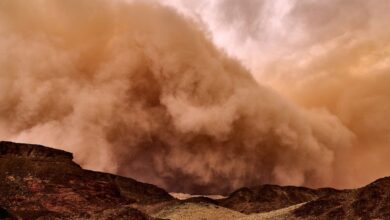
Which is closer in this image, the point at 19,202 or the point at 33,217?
the point at 33,217

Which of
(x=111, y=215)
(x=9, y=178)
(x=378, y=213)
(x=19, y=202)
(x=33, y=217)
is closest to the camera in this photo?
(x=378, y=213)

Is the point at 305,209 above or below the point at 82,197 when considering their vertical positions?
below

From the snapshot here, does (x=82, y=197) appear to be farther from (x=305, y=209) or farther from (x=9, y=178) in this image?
(x=305, y=209)

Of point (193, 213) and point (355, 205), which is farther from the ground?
point (193, 213)

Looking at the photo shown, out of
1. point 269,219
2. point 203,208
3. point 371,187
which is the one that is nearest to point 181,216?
point 203,208

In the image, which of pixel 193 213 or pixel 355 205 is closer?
pixel 355 205

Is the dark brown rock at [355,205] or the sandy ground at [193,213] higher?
the sandy ground at [193,213]

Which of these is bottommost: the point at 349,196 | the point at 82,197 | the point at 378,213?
the point at 378,213

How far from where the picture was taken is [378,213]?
131 metres

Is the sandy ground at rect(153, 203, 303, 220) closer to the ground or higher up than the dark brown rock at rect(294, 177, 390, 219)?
higher up

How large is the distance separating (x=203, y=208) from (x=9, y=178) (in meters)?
79.1

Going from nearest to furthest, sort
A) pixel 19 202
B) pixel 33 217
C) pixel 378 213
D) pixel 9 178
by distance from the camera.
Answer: pixel 378 213, pixel 33 217, pixel 19 202, pixel 9 178

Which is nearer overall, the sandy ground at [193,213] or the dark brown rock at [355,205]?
the dark brown rock at [355,205]

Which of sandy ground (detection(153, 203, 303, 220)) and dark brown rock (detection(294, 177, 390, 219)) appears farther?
sandy ground (detection(153, 203, 303, 220))
